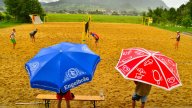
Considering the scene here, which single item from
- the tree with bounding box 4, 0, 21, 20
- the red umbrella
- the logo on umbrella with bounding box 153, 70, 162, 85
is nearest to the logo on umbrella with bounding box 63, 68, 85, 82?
the red umbrella

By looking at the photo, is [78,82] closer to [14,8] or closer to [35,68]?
[35,68]

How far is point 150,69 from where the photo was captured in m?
8.05

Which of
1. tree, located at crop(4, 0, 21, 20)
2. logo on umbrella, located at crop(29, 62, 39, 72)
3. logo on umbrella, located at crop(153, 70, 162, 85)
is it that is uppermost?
tree, located at crop(4, 0, 21, 20)

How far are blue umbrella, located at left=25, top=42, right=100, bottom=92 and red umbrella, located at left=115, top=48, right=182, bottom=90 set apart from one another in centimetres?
85

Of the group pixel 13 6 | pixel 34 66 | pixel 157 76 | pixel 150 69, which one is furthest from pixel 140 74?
pixel 13 6

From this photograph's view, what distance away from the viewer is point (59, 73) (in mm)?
7621

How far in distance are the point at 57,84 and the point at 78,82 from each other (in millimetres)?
518

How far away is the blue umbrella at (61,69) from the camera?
297 inches

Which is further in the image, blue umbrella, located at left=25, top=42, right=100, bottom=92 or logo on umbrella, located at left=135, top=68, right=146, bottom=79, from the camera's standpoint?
logo on umbrella, located at left=135, top=68, right=146, bottom=79

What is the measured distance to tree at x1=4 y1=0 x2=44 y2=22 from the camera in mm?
70688

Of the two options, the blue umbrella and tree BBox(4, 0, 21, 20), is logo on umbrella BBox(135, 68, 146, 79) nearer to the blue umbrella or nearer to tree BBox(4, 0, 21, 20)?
the blue umbrella

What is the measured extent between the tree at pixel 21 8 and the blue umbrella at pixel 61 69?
63967mm

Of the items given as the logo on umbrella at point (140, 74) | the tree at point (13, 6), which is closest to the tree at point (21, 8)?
the tree at point (13, 6)

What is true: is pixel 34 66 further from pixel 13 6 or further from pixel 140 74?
pixel 13 6
